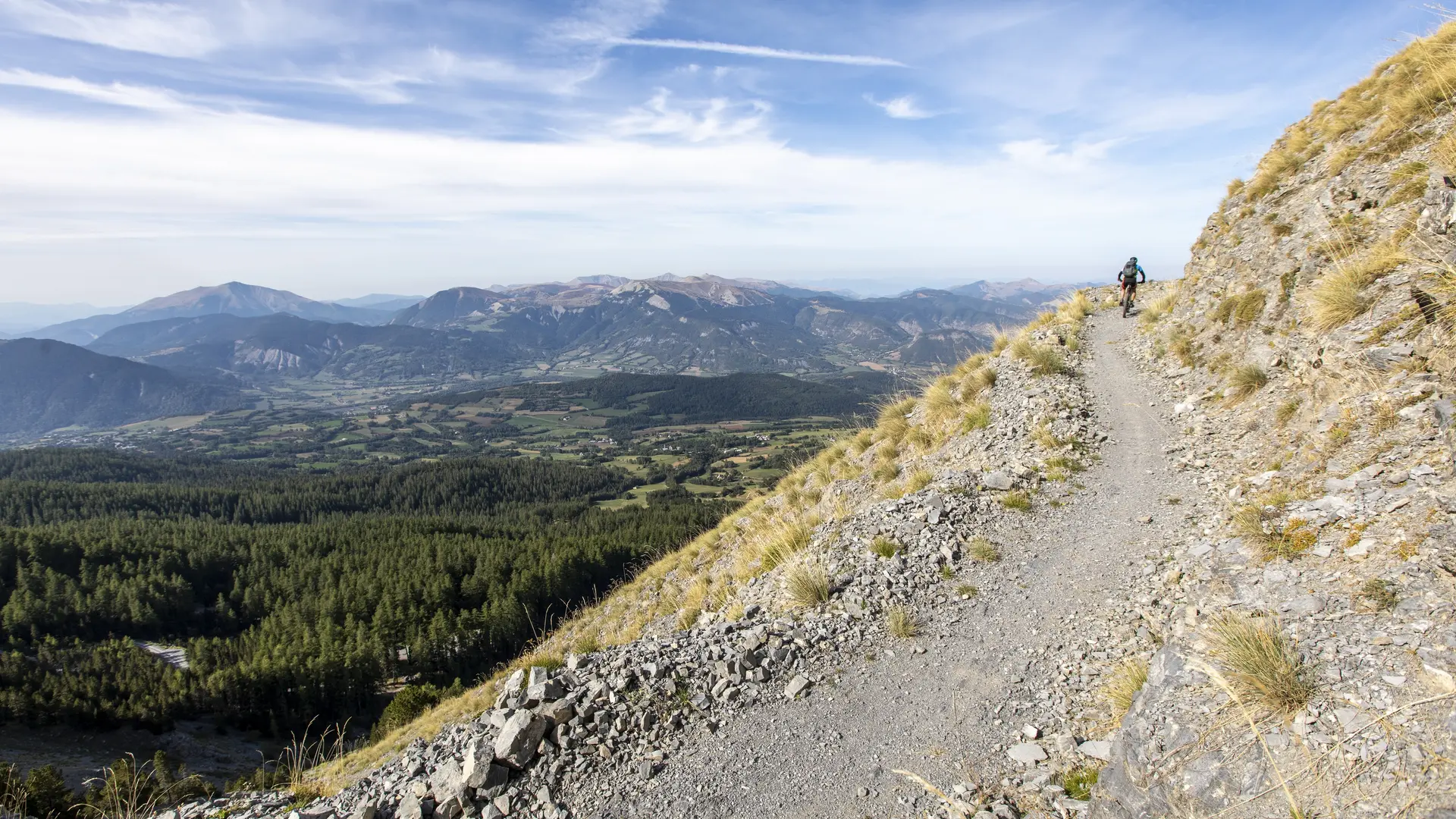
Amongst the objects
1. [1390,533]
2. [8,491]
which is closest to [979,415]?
[1390,533]

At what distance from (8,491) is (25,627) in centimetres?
10168

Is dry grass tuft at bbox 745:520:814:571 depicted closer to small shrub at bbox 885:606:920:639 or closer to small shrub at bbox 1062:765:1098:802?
small shrub at bbox 885:606:920:639

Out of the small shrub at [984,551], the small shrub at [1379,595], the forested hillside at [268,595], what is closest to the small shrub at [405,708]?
the forested hillside at [268,595]

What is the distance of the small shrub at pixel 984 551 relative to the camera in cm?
977

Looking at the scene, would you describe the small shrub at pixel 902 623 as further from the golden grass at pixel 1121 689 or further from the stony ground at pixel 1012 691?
the golden grass at pixel 1121 689

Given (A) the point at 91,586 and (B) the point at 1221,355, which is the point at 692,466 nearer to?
(A) the point at 91,586

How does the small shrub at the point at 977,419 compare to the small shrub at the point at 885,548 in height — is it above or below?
above

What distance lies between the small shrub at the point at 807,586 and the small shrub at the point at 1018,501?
4077 mm

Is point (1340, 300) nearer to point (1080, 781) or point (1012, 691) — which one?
point (1012, 691)

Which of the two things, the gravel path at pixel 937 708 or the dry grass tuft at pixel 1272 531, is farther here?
the dry grass tuft at pixel 1272 531

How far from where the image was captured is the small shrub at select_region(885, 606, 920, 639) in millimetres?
8234

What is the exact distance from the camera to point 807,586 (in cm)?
934

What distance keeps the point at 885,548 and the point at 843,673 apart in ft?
9.37

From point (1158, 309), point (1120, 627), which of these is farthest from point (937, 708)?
point (1158, 309)
